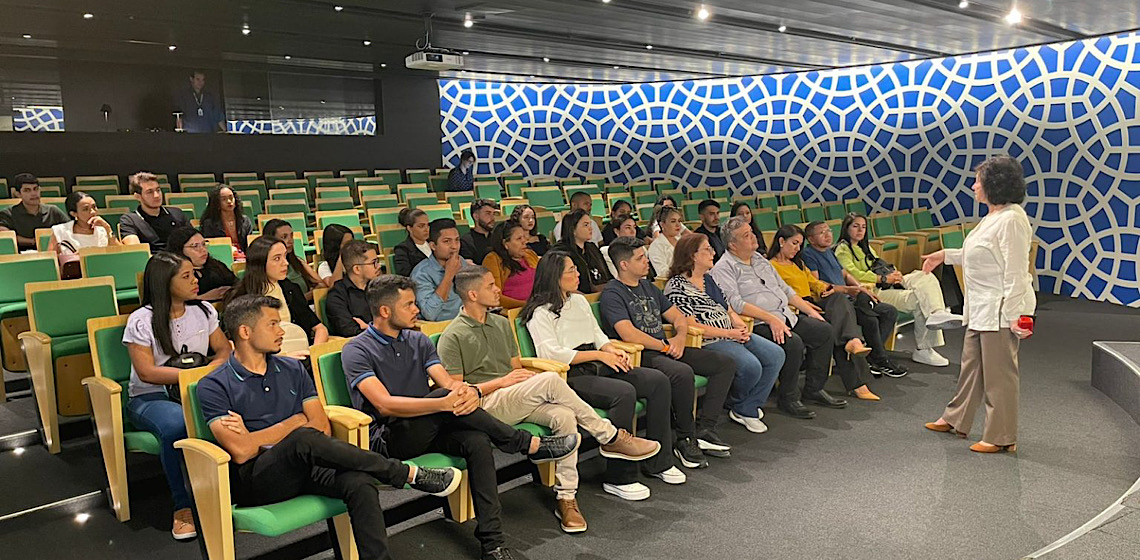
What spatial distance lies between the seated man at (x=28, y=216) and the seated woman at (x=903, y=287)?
6.25 meters

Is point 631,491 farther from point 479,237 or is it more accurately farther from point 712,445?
point 479,237

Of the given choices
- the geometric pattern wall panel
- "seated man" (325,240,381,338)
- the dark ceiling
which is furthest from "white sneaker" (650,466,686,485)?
the geometric pattern wall panel

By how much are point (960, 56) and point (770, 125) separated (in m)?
3.17

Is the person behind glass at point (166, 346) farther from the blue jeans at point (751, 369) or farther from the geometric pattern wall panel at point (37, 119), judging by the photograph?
the geometric pattern wall panel at point (37, 119)

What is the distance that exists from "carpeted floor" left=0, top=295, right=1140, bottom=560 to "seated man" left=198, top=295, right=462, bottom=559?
492 millimetres

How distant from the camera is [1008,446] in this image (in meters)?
4.47

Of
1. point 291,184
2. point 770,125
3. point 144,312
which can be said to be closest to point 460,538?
point 144,312

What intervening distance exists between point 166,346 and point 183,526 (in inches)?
30.5

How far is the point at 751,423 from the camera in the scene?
4.86 meters

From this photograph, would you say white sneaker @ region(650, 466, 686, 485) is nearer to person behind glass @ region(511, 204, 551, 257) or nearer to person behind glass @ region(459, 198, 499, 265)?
person behind glass @ region(511, 204, 551, 257)

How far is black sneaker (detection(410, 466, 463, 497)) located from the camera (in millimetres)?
3102

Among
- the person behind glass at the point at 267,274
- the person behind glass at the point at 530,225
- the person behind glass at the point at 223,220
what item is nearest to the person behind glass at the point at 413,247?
the person behind glass at the point at 530,225

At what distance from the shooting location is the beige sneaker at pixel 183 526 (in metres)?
3.33

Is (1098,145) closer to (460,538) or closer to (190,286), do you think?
(460,538)
